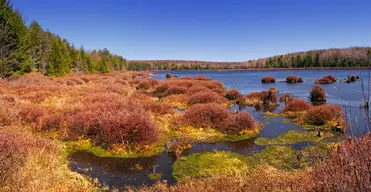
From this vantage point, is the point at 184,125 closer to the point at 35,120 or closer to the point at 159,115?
the point at 159,115

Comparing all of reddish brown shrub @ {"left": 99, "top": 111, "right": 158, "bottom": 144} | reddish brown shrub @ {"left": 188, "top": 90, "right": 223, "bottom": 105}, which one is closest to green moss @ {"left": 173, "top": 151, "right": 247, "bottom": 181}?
reddish brown shrub @ {"left": 99, "top": 111, "right": 158, "bottom": 144}

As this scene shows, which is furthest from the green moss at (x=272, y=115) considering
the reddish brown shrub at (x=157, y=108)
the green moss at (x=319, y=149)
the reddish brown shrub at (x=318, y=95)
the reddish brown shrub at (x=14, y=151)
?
the reddish brown shrub at (x=14, y=151)

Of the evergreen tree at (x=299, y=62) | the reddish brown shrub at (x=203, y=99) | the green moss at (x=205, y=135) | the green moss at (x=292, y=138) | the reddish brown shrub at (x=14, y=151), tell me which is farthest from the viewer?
the evergreen tree at (x=299, y=62)

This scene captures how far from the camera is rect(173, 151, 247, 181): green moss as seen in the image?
846 centimetres

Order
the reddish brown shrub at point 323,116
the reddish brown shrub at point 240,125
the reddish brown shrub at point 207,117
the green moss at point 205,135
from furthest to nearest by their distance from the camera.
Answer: the reddish brown shrub at point 323,116
the reddish brown shrub at point 207,117
the reddish brown shrub at point 240,125
the green moss at point 205,135

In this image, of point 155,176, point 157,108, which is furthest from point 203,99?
point 155,176

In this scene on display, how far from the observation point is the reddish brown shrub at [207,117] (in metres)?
14.1

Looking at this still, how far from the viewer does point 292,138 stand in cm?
1264

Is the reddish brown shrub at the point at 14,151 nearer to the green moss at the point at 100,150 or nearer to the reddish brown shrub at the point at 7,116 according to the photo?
the green moss at the point at 100,150

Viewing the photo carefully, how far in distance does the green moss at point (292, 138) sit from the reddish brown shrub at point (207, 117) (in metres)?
2.42

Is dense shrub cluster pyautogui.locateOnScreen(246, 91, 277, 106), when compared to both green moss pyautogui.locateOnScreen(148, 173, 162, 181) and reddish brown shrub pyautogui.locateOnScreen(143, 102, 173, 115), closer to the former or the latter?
reddish brown shrub pyautogui.locateOnScreen(143, 102, 173, 115)

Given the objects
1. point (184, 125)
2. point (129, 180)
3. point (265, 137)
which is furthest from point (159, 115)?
point (129, 180)

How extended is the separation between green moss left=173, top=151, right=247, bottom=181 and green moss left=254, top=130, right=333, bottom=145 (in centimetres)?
269

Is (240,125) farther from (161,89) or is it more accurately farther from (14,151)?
(161,89)
